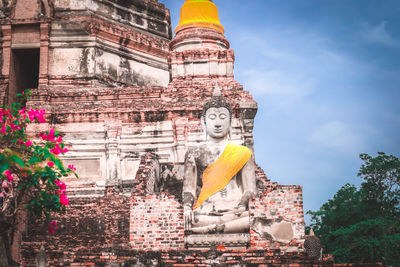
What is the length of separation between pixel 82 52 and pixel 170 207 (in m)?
9.76

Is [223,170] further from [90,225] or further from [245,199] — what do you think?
[90,225]

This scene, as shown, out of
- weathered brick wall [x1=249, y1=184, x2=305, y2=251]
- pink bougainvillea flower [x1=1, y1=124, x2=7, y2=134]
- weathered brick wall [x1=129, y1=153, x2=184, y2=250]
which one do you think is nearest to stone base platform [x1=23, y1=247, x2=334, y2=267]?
weathered brick wall [x1=249, y1=184, x2=305, y2=251]

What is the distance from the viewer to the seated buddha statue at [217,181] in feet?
29.6

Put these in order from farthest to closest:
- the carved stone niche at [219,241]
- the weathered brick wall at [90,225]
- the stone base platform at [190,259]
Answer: the weathered brick wall at [90,225]
the carved stone niche at [219,241]
the stone base platform at [190,259]

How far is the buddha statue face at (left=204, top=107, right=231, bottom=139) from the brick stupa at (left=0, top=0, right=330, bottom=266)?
1308 mm

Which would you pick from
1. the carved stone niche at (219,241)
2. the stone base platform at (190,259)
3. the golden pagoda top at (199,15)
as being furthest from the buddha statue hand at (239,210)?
the golden pagoda top at (199,15)

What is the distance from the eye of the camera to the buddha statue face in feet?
32.5

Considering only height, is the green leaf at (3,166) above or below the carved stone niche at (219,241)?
above

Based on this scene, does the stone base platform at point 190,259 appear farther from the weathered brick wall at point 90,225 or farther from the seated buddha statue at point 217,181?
the weathered brick wall at point 90,225

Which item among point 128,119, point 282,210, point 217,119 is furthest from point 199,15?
point 282,210

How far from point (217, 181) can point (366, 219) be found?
1671 cm

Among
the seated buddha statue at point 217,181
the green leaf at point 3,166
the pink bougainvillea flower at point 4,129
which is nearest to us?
the green leaf at point 3,166

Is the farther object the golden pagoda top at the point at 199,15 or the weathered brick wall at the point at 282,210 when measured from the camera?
the golden pagoda top at the point at 199,15

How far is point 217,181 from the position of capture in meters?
9.52
